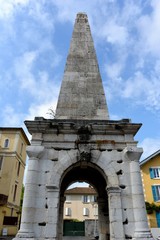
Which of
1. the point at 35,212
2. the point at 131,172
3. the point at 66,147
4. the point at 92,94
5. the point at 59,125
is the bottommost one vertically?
the point at 35,212

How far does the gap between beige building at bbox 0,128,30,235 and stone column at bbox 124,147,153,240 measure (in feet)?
68.3

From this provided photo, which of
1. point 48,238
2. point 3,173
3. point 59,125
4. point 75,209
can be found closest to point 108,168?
point 59,125

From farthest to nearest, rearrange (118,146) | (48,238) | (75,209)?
(75,209), (118,146), (48,238)

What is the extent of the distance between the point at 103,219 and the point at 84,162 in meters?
3.41

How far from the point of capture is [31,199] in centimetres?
626

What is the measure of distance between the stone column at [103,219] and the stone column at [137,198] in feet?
9.16

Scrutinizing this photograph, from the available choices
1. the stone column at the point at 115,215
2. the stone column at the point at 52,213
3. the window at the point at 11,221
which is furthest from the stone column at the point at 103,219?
the window at the point at 11,221

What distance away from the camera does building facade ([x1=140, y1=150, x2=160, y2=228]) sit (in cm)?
2139

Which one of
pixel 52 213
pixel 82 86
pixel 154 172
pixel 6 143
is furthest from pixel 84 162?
pixel 6 143

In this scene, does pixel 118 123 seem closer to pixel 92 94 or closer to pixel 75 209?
pixel 92 94

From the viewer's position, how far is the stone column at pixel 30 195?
5918 millimetres

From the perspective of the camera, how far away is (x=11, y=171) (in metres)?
27.0

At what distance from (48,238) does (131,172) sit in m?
3.28

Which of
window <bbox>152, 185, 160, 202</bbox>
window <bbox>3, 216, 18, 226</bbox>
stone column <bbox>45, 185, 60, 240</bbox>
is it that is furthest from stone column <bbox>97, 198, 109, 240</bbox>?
window <bbox>152, 185, 160, 202</bbox>
